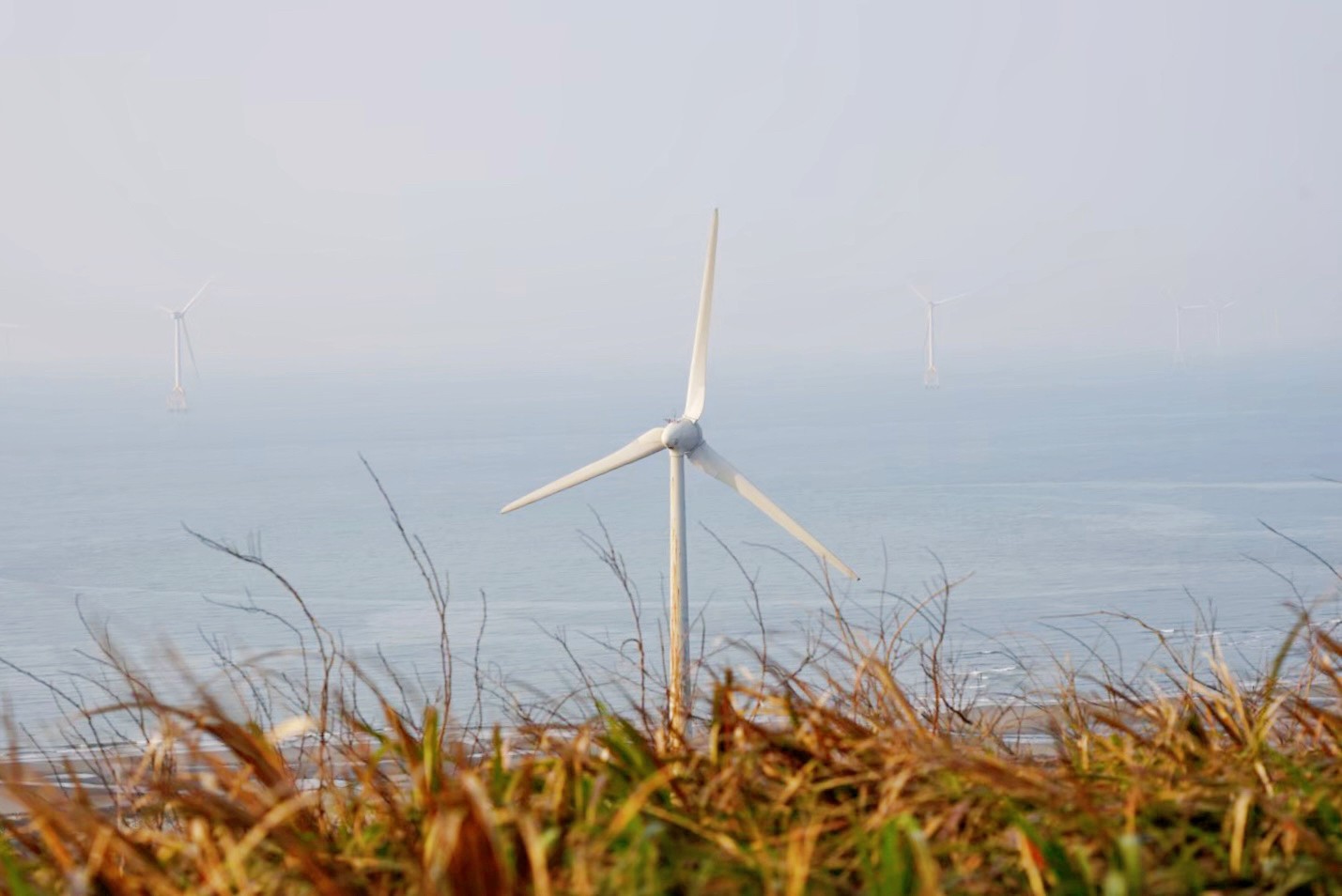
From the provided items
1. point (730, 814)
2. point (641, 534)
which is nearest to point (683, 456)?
point (730, 814)

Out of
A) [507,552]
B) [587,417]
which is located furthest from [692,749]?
[587,417]

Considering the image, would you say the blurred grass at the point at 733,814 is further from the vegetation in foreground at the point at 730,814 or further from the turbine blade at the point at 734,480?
the turbine blade at the point at 734,480

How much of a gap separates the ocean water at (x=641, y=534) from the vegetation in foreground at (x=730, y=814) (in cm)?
62

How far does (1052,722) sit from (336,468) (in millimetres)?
129774

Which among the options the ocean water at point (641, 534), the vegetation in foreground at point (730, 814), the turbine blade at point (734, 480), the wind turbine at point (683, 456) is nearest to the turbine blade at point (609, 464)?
the wind turbine at point (683, 456)

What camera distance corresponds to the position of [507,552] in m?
84.6

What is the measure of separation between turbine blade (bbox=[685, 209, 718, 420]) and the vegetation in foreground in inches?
816

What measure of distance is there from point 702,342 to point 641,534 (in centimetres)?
5997

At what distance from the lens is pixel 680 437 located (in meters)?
27.4

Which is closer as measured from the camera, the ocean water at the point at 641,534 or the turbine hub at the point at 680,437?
the turbine hub at the point at 680,437

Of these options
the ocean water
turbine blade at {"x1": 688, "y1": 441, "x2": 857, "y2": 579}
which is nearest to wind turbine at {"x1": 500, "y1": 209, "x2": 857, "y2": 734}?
turbine blade at {"x1": 688, "y1": 441, "x2": 857, "y2": 579}

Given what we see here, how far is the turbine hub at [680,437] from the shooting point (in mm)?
27328

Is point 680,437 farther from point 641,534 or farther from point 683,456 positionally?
point 641,534

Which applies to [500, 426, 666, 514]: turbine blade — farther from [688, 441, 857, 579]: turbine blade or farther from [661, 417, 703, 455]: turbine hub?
[688, 441, 857, 579]: turbine blade
